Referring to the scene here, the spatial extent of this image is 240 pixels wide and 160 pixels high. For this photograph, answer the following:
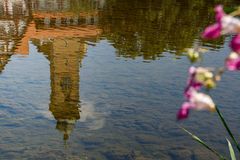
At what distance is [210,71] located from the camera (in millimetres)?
1111

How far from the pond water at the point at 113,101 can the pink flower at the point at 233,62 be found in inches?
155

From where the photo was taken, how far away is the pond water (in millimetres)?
10203

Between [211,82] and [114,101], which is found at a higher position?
[211,82]

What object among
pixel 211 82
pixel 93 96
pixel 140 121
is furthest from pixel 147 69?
pixel 211 82

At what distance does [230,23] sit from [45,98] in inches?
555

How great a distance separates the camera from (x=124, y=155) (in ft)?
32.0

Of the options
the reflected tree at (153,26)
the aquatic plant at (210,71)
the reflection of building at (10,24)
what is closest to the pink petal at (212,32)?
the aquatic plant at (210,71)

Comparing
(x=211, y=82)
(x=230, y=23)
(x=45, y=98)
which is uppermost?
(x=230, y=23)

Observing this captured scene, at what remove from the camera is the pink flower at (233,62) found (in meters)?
0.98

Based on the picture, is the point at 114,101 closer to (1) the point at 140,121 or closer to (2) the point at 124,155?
→ (1) the point at 140,121

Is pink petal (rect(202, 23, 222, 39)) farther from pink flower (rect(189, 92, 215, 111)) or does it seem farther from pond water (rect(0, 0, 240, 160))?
pond water (rect(0, 0, 240, 160))

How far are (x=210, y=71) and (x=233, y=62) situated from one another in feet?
0.34

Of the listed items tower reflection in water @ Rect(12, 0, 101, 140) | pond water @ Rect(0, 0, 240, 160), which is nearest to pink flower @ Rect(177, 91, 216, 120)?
pond water @ Rect(0, 0, 240, 160)

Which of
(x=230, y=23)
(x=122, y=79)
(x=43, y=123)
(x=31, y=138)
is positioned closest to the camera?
(x=230, y=23)
